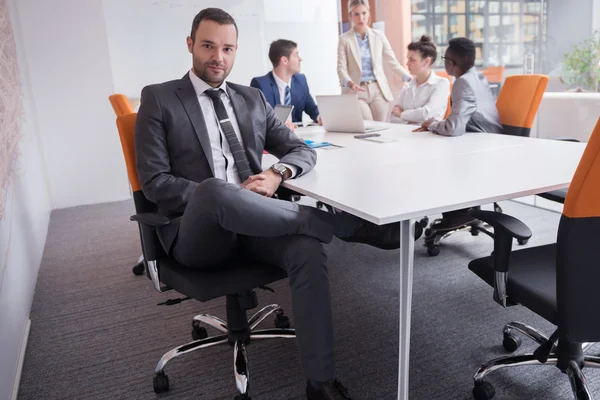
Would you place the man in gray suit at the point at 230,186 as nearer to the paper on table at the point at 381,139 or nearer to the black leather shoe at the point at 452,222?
the paper on table at the point at 381,139

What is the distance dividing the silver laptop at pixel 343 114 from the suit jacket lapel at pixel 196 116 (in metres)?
1.31

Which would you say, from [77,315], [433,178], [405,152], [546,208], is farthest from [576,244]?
[546,208]

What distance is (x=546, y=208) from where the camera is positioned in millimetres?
4102

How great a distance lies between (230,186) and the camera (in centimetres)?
164

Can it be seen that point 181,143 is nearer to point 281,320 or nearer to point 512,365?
point 281,320

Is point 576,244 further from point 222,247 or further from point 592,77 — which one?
point 592,77

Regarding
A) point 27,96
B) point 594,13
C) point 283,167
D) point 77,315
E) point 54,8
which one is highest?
point 54,8

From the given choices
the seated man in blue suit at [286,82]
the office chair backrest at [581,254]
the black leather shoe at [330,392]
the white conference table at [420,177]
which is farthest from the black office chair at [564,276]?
the seated man in blue suit at [286,82]

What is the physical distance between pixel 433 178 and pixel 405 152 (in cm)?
63

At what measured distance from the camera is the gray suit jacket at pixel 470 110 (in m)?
2.87

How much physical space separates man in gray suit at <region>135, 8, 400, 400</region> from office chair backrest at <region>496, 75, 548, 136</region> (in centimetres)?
120

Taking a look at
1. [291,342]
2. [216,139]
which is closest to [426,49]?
[216,139]

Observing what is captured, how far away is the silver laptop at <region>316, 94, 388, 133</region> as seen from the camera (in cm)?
320

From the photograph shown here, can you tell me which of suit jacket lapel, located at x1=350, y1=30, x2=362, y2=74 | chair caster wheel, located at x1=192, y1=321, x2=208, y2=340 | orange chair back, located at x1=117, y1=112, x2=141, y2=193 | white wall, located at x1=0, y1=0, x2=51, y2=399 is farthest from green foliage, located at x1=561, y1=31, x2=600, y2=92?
white wall, located at x1=0, y1=0, x2=51, y2=399
